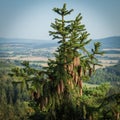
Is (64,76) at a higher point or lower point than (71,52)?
lower

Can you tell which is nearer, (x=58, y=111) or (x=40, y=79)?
(x=40, y=79)

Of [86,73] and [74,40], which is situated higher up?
[74,40]

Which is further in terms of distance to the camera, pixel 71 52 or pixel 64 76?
pixel 71 52

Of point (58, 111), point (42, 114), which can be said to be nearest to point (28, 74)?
point (58, 111)

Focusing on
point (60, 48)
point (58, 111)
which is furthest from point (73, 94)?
point (60, 48)

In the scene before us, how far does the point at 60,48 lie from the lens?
46.9ft

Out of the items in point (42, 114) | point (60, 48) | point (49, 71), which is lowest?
point (42, 114)

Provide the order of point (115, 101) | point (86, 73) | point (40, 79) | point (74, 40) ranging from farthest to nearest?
point (86, 73) → point (74, 40) → point (40, 79) → point (115, 101)

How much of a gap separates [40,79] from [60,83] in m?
0.83

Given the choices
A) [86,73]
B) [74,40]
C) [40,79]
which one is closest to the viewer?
[40,79]

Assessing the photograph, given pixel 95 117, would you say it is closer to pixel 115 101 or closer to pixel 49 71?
Result: pixel 115 101

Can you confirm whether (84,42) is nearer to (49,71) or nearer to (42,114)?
(49,71)

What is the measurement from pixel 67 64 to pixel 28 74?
5.81ft

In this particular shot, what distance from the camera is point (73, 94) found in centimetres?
1408
